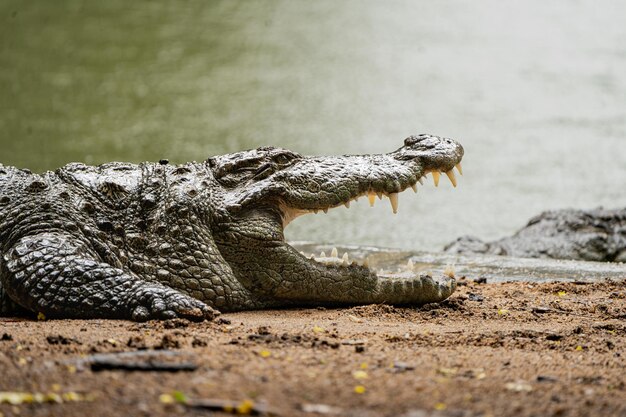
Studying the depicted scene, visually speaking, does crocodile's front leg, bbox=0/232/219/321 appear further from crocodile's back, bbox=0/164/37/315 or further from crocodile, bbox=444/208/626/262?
crocodile, bbox=444/208/626/262

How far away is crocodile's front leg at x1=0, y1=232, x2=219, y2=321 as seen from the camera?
3.26m

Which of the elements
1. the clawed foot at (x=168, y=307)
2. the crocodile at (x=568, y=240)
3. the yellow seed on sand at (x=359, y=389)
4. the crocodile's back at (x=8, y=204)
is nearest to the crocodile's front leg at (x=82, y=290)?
the clawed foot at (x=168, y=307)

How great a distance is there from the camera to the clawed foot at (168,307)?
10.5ft

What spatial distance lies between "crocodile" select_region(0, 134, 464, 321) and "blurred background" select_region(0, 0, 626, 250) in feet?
10.8

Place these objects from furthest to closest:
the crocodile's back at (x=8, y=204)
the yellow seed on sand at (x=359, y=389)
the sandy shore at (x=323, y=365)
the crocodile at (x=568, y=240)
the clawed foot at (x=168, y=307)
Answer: the crocodile at (x=568, y=240)
the crocodile's back at (x=8, y=204)
the clawed foot at (x=168, y=307)
the yellow seed on sand at (x=359, y=389)
the sandy shore at (x=323, y=365)

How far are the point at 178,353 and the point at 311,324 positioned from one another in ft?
2.94

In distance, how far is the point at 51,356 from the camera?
8.07 ft

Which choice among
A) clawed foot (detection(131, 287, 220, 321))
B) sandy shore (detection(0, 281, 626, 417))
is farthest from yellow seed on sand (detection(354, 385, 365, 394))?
clawed foot (detection(131, 287, 220, 321))

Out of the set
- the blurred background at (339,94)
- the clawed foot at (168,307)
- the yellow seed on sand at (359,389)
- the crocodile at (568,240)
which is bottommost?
the yellow seed on sand at (359,389)

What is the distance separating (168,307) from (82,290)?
0.36 m

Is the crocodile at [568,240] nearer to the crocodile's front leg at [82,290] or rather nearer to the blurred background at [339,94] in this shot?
the blurred background at [339,94]

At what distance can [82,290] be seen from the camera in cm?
330

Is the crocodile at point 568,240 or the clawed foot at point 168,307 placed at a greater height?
the crocodile at point 568,240

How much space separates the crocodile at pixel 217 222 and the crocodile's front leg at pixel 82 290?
17 millimetres
